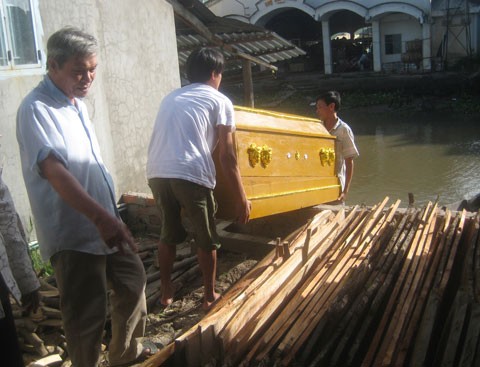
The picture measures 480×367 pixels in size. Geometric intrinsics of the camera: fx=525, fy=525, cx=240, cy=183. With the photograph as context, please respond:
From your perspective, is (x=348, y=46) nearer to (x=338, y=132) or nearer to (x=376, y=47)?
(x=376, y=47)

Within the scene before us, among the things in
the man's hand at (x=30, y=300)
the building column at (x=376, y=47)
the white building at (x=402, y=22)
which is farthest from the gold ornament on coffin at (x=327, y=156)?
the building column at (x=376, y=47)

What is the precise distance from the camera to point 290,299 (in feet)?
10.4

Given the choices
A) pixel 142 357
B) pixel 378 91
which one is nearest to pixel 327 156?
pixel 142 357

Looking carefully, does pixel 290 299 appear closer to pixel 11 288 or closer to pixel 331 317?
pixel 331 317

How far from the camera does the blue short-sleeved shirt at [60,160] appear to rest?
228cm

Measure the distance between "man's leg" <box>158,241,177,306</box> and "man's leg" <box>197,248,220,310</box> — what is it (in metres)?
0.24

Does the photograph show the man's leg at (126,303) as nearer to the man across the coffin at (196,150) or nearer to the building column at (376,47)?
the man across the coffin at (196,150)

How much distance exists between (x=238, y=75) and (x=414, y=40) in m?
14.3

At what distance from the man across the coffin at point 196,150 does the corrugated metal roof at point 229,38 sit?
3.50 meters

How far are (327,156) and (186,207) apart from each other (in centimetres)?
198

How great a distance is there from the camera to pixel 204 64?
341 cm

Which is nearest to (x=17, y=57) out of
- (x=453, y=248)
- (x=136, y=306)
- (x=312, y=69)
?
(x=136, y=306)

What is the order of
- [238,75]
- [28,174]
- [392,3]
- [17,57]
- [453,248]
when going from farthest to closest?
[392,3] < [238,75] < [17,57] < [453,248] < [28,174]

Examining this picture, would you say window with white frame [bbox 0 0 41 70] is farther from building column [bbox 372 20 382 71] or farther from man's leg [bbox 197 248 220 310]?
building column [bbox 372 20 382 71]
